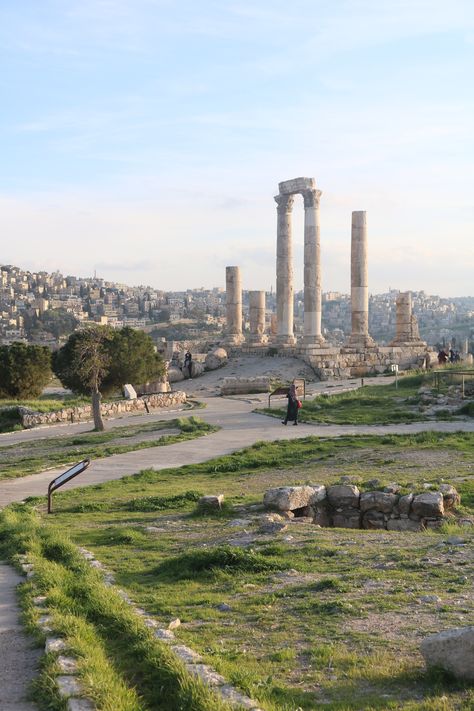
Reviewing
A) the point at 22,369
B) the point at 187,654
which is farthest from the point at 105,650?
the point at 22,369

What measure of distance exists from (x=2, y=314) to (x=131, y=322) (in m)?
25.0

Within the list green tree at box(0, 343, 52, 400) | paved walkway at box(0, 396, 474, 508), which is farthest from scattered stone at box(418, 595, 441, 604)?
green tree at box(0, 343, 52, 400)

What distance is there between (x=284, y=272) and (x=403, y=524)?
3943 cm

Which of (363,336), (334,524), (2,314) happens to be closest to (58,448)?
(334,524)

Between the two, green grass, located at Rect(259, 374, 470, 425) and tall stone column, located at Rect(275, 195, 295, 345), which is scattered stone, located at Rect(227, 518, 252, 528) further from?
tall stone column, located at Rect(275, 195, 295, 345)

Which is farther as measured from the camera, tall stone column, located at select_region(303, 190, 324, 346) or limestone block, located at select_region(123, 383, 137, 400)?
tall stone column, located at select_region(303, 190, 324, 346)

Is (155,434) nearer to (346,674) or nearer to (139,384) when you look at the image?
(139,384)

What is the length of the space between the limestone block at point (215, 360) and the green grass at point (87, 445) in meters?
21.1

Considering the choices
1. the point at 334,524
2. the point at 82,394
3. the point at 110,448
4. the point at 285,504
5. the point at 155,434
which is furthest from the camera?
the point at 82,394

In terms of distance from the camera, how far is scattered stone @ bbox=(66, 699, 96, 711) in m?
5.23

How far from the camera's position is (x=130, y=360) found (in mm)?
39156

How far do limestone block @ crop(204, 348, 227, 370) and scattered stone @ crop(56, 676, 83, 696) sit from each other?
43425mm

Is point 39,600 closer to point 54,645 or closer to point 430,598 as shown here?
point 54,645

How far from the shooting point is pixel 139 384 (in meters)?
40.2
